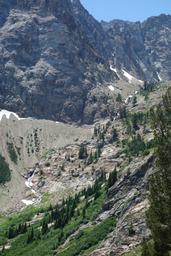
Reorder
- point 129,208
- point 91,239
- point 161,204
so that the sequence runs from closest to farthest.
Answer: point 161,204
point 129,208
point 91,239

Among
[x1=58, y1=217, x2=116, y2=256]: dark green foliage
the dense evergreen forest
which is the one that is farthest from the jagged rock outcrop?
the dense evergreen forest

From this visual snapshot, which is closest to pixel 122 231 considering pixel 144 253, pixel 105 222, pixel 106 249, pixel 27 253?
pixel 106 249

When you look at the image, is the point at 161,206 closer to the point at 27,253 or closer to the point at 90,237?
the point at 90,237

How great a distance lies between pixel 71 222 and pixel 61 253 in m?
38.7

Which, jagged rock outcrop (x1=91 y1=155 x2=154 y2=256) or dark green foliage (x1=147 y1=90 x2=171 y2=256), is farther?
jagged rock outcrop (x1=91 y1=155 x2=154 y2=256)

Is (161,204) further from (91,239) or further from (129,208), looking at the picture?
(91,239)

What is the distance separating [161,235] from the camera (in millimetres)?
65875

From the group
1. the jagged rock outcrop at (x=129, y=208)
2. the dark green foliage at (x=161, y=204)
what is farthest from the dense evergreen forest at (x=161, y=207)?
the jagged rock outcrop at (x=129, y=208)

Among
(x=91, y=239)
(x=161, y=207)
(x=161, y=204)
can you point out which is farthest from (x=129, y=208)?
(x=161, y=204)

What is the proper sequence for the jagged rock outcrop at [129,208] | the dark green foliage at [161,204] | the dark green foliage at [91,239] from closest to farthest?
the dark green foliage at [161,204]
the jagged rock outcrop at [129,208]
the dark green foliage at [91,239]

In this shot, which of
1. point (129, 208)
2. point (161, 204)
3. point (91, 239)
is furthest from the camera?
point (91, 239)

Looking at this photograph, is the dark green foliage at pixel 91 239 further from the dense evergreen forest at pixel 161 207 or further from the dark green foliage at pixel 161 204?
the dark green foliage at pixel 161 204

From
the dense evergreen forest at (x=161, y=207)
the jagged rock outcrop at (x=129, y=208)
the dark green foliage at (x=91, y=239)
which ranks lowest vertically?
the dark green foliage at (x=91, y=239)

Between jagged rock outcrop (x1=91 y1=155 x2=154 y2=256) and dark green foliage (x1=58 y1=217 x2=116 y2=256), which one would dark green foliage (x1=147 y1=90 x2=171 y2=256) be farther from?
dark green foliage (x1=58 y1=217 x2=116 y2=256)
